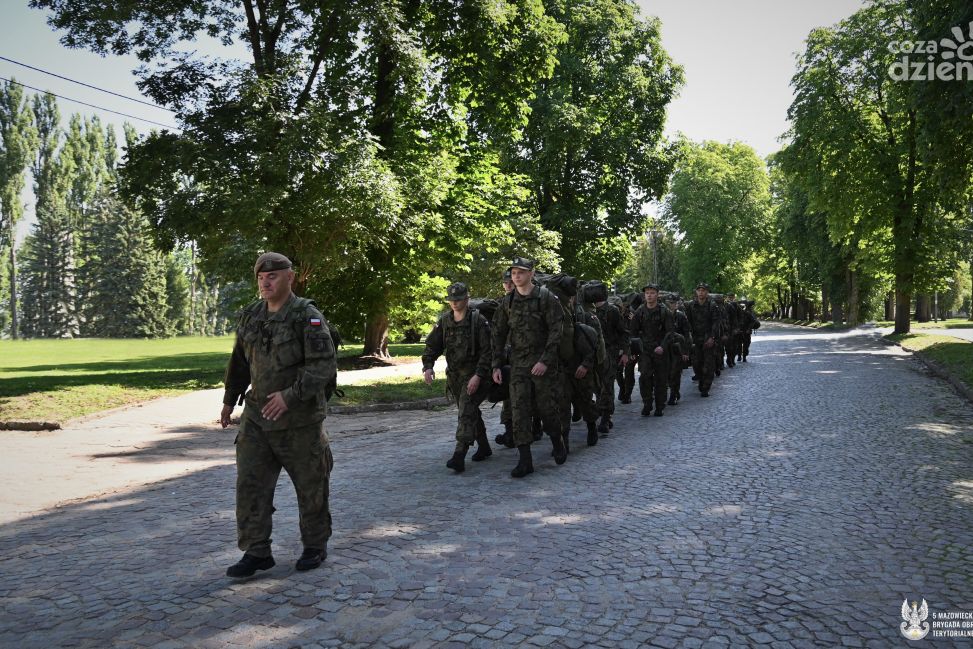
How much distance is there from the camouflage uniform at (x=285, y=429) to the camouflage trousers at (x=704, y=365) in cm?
1031

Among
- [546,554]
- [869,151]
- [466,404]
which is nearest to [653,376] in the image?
[466,404]

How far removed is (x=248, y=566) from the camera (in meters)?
4.45

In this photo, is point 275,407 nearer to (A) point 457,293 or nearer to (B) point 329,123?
(A) point 457,293

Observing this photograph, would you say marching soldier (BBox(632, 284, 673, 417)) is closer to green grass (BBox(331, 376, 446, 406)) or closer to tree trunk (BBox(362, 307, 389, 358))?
green grass (BBox(331, 376, 446, 406))

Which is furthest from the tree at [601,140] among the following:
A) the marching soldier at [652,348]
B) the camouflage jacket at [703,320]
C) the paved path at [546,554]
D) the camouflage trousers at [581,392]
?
the paved path at [546,554]

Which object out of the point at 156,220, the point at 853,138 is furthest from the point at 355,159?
the point at 853,138

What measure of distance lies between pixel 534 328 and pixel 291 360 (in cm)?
339

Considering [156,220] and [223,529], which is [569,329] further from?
[156,220]

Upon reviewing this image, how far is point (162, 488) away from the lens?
7.20 metres

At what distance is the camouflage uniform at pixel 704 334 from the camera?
13.7 metres

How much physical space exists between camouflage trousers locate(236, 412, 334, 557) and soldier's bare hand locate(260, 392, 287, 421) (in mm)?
237

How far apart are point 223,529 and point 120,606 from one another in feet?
5.06

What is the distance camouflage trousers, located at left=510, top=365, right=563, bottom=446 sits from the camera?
7.31 metres

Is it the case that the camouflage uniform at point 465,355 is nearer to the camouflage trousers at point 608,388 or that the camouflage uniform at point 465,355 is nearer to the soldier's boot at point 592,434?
the soldier's boot at point 592,434
